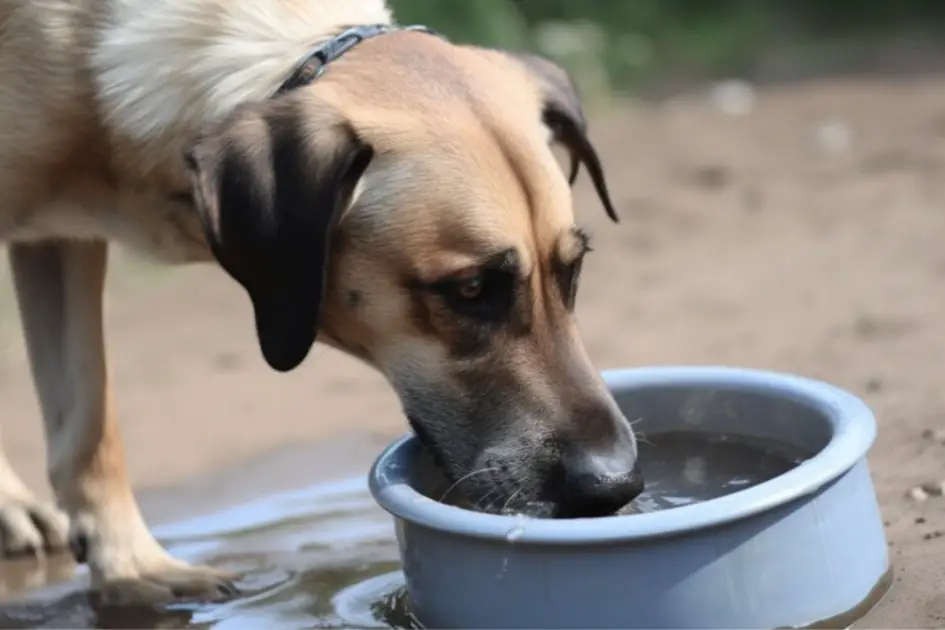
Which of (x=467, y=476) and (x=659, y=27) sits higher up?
(x=467, y=476)

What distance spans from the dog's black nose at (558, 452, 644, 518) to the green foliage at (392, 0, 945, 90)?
6.11 m

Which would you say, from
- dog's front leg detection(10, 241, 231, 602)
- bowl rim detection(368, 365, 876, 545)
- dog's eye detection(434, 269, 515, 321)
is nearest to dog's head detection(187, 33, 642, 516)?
dog's eye detection(434, 269, 515, 321)

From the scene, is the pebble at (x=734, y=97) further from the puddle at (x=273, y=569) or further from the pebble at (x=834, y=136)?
the puddle at (x=273, y=569)

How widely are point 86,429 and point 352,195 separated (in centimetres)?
104

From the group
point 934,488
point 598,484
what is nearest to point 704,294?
point 934,488

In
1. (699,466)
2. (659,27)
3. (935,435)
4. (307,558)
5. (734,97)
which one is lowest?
(659,27)

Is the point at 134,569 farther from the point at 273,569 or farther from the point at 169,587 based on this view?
the point at 273,569

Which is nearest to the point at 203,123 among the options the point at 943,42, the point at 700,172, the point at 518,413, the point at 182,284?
the point at 518,413

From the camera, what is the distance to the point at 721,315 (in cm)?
484

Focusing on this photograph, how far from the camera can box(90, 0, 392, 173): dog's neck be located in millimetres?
2916

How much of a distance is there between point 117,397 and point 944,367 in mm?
2507

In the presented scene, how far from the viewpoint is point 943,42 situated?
9.52 meters

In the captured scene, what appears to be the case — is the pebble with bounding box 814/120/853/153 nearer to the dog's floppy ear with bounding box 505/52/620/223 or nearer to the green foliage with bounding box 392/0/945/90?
the green foliage with bounding box 392/0/945/90

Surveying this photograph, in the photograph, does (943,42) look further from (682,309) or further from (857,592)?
(857,592)
